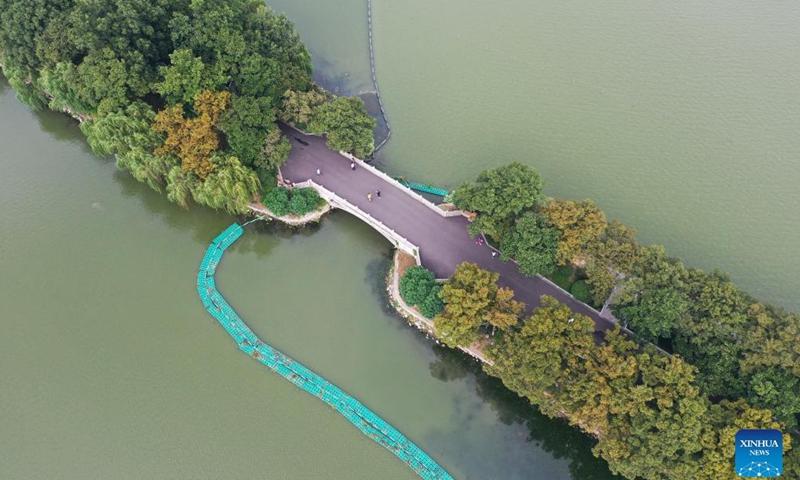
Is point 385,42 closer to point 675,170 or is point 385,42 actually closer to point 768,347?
point 675,170

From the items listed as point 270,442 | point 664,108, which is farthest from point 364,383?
point 664,108

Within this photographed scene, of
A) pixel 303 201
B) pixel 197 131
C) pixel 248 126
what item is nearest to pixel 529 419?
pixel 303 201

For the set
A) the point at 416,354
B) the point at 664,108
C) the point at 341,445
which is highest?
the point at 664,108

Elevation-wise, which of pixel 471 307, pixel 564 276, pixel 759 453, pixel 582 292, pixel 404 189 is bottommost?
pixel 471 307

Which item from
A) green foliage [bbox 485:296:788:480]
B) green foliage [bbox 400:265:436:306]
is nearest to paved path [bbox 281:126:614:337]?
green foliage [bbox 400:265:436:306]

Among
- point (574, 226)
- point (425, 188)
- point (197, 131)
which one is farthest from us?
point (425, 188)

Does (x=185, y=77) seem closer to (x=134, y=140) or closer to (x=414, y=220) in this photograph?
(x=134, y=140)
